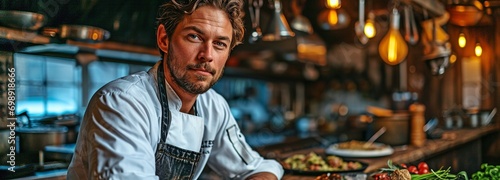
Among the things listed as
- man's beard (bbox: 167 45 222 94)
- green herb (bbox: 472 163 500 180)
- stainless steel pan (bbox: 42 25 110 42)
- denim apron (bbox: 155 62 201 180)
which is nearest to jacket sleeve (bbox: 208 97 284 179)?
denim apron (bbox: 155 62 201 180)

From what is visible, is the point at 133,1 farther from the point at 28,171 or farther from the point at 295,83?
the point at 295,83

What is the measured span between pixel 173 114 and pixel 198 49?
31 cm

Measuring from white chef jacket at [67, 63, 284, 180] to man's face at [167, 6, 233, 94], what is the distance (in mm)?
125

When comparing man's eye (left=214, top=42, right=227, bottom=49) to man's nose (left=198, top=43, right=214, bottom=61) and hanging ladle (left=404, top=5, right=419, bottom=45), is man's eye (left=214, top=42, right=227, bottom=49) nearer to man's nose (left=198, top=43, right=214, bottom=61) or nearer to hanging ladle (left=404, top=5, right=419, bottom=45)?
man's nose (left=198, top=43, right=214, bottom=61)

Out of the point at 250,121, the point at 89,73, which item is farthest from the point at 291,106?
the point at 89,73

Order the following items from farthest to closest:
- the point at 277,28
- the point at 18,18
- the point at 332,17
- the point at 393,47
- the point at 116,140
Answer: the point at 332,17 → the point at 393,47 → the point at 277,28 → the point at 18,18 → the point at 116,140

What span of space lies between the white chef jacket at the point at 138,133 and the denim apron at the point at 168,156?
0.07 feet

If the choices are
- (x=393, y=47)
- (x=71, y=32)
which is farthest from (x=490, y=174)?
(x=71, y=32)

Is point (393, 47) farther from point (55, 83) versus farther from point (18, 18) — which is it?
point (55, 83)

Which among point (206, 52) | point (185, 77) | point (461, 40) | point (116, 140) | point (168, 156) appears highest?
point (461, 40)

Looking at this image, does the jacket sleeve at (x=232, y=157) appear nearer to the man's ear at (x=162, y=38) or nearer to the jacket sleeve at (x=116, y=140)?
the man's ear at (x=162, y=38)

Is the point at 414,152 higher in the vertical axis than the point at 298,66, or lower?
lower

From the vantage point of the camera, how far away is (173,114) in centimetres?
209

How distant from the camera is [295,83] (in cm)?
976
